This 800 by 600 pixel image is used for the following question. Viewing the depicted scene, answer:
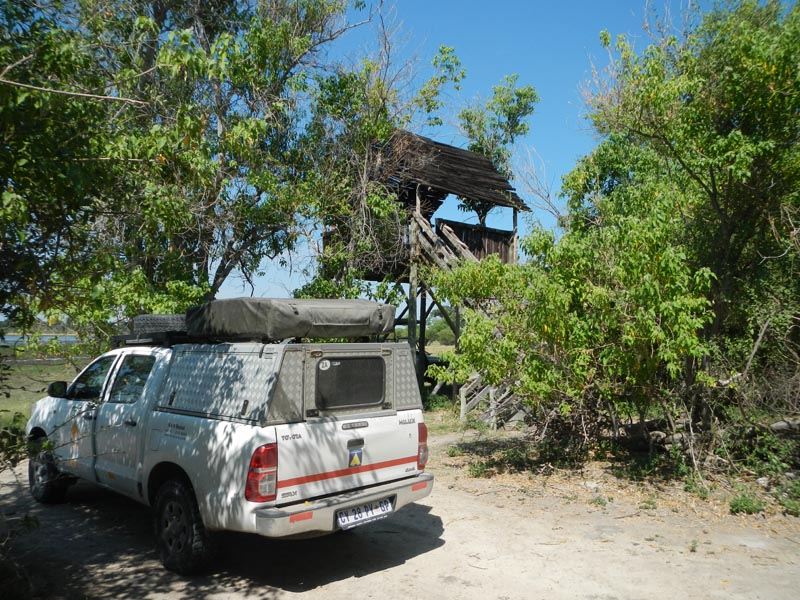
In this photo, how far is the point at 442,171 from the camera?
53.8 feet

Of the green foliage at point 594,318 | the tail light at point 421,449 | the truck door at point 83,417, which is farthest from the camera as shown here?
the green foliage at point 594,318

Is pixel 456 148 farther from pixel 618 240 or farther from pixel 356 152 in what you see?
pixel 618 240

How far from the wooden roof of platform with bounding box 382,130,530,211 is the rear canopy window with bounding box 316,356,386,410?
9461 millimetres

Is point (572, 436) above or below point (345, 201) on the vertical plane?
below

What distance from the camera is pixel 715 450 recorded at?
326 inches

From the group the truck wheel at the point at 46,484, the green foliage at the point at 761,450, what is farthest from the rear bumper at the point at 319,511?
the green foliage at the point at 761,450

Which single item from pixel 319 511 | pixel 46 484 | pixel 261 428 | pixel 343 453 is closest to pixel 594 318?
pixel 343 453

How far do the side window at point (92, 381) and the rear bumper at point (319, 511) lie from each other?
121 inches

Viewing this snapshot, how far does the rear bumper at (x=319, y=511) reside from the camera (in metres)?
4.67

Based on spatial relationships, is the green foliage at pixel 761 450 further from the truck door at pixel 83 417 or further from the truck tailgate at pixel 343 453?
the truck door at pixel 83 417

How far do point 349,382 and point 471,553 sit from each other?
6.97 ft

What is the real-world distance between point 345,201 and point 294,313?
8.75m

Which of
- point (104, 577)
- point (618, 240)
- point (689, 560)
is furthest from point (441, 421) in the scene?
point (104, 577)

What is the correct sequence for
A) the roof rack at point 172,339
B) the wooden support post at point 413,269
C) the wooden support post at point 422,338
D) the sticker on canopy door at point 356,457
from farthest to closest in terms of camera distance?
the wooden support post at point 422,338
the wooden support post at point 413,269
the roof rack at point 172,339
the sticker on canopy door at point 356,457
